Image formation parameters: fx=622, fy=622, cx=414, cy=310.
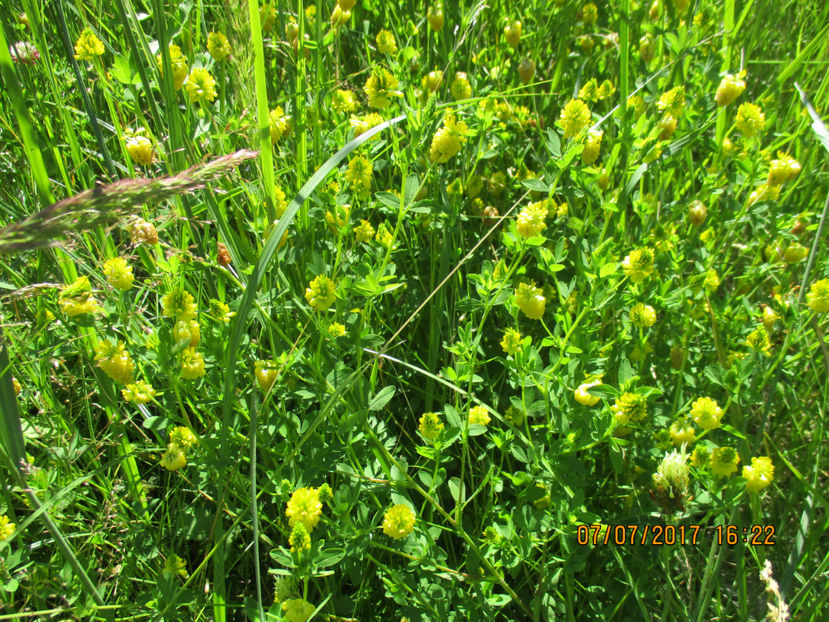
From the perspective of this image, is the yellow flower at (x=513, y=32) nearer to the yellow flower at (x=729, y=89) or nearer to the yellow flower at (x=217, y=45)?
the yellow flower at (x=729, y=89)

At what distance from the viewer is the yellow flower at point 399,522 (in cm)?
109

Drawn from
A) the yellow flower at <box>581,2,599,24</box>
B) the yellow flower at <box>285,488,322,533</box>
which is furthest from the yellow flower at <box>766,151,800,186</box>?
the yellow flower at <box>285,488,322,533</box>

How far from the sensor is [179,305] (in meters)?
1.08

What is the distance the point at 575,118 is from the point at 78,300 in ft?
3.48

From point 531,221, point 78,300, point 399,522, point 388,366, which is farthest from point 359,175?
point 399,522

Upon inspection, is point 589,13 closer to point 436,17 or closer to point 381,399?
point 436,17

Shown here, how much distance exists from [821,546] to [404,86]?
1523 mm

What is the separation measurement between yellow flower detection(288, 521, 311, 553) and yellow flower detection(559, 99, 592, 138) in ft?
3.27

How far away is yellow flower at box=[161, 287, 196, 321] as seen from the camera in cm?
107

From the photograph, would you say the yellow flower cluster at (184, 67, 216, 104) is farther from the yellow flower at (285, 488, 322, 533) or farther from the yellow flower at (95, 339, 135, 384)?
the yellow flower at (285, 488, 322, 533)

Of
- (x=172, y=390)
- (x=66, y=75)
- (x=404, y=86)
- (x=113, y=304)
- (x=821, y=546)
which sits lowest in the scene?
(x=821, y=546)

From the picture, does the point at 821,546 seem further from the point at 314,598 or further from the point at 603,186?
the point at 314,598

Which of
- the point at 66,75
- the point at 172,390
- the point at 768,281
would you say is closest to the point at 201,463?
the point at 172,390

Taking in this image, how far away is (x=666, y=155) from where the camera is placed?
151 cm
